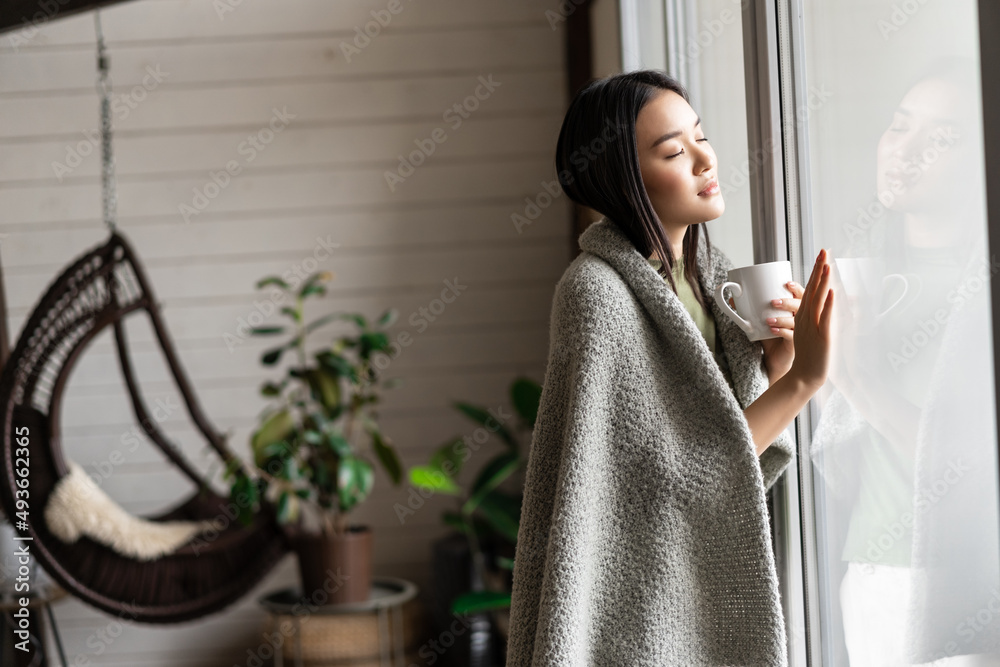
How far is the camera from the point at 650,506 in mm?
916

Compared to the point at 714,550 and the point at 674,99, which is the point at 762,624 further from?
the point at 674,99

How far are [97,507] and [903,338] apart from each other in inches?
74.5

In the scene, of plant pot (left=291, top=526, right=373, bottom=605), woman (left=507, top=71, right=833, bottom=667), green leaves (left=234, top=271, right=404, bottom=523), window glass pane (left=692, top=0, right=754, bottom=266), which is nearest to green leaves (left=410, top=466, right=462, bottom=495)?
green leaves (left=234, top=271, right=404, bottom=523)

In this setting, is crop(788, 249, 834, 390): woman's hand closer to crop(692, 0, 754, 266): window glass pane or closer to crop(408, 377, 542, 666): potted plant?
crop(692, 0, 754, 266): window glass pane

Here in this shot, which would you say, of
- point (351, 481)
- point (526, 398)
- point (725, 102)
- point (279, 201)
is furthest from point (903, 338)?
point (279, 201)

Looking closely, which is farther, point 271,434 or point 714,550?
point 271,434

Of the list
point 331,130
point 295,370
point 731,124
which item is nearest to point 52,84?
point 331,130

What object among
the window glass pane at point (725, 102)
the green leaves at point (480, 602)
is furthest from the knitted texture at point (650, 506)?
the green leaves at point (480, 602)

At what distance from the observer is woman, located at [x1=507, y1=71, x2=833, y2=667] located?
0.89 meters

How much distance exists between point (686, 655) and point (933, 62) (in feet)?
2.09

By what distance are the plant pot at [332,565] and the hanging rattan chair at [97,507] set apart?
72 millimetres

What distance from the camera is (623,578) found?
924 mm

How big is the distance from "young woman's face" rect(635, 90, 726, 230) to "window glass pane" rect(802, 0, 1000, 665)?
0.55 feet

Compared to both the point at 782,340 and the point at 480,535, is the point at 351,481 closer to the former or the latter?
the point at 480,535
